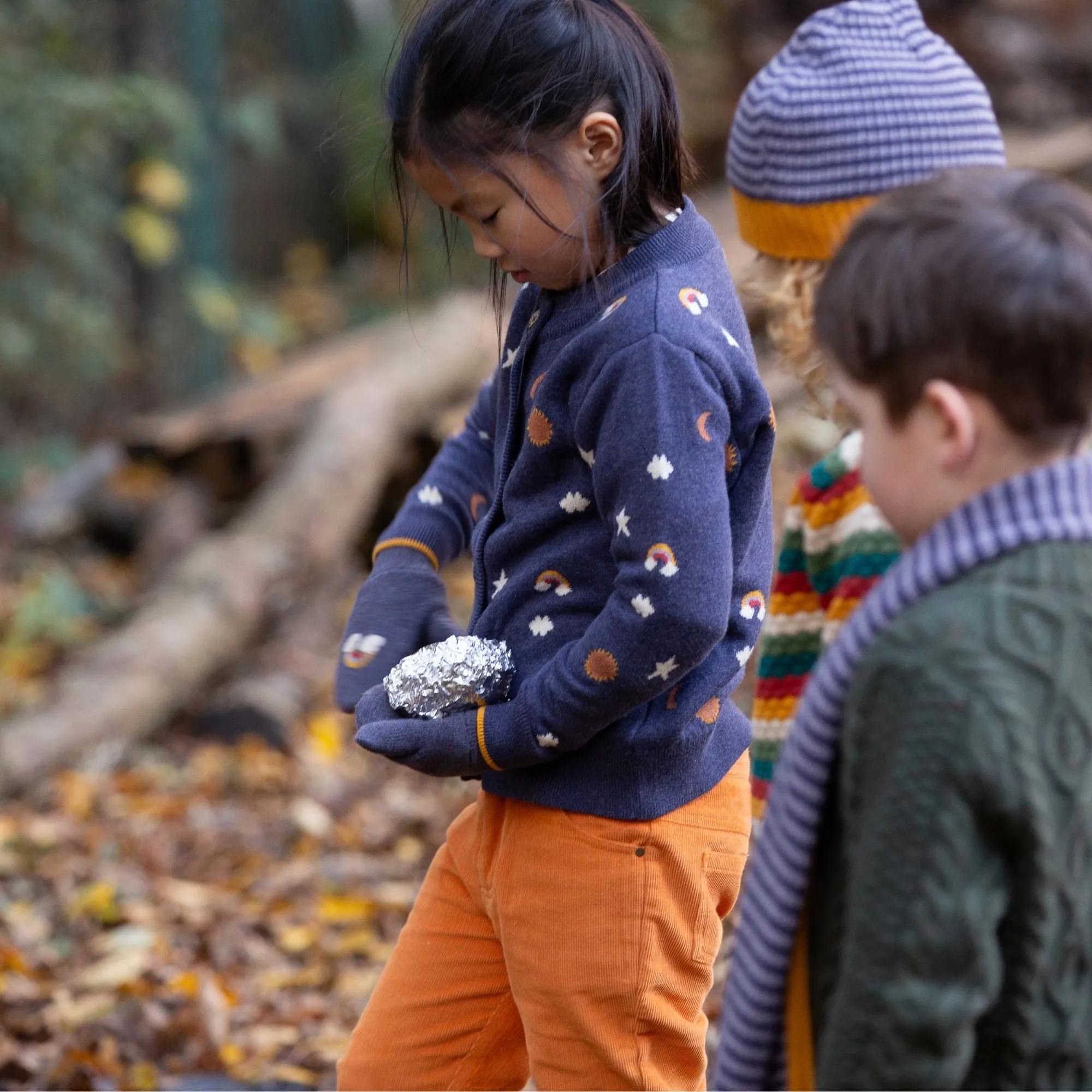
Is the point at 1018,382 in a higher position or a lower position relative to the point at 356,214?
higher

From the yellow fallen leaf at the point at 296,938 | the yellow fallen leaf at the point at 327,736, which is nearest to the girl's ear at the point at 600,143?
the yellow fallen leaf at the point at 296,938

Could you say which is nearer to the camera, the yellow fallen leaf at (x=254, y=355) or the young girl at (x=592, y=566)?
the young girl at (x=592, y=566)

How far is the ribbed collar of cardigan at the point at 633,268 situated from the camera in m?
1.94

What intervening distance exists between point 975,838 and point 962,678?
0.15 metres

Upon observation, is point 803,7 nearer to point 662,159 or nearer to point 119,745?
point 119,745

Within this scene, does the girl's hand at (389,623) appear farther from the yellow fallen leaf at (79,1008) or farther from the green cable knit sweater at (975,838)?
the yellow fallen leaf at (79,1008)

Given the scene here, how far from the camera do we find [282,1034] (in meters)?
3.40

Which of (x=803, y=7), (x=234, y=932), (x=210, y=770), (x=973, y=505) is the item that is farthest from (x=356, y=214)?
(x=973, y=505)

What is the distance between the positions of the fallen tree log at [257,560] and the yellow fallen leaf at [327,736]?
0.39 metres

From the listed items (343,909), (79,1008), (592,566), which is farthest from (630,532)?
(343,909)

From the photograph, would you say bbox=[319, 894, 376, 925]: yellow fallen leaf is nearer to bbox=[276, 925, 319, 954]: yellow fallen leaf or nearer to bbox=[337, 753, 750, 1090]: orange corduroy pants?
bbox=[276, 925, 319, 954]: yellow fallen leaf

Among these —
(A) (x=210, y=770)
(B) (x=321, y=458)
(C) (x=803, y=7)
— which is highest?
(C) (x=803, y=7)

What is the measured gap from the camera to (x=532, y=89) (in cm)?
186

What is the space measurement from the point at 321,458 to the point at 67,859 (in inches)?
84.2
